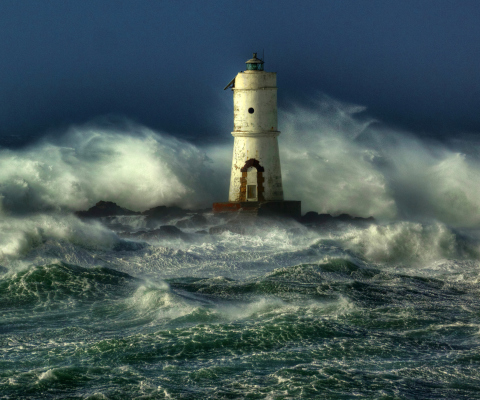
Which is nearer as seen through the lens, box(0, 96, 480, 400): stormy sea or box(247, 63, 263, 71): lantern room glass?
box(0, 96, 480, 400): stormy sea

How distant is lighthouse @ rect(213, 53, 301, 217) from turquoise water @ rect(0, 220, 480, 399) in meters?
4.55

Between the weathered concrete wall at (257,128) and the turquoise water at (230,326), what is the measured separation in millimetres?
4763

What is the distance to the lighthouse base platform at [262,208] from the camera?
22125 millimetres

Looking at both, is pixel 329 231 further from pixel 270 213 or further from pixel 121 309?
pixel 121 309

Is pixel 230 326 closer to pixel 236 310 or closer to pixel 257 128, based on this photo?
pixel 236 310

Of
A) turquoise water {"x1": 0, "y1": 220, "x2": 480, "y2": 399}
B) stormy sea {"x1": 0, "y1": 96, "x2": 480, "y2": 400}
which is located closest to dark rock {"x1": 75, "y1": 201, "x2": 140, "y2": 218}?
stormy sea {"x1": 0, "y1": 96, "x2": 480, "y2": 400}

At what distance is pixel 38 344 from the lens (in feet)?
30.9

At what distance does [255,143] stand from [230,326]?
496 inches

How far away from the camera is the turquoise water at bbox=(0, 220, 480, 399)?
8000mm

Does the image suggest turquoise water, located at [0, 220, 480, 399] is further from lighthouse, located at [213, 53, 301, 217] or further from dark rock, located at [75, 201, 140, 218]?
dark rock, located at [75, 201, 140, 218]

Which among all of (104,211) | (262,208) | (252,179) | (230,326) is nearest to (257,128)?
(252,179)

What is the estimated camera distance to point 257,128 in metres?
22.2

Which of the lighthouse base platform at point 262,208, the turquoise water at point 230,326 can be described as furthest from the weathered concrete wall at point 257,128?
the turquoise water at point 230,326

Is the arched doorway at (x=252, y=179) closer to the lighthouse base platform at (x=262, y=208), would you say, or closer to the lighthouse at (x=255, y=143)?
the lighthouse at (x=255, y=143)
